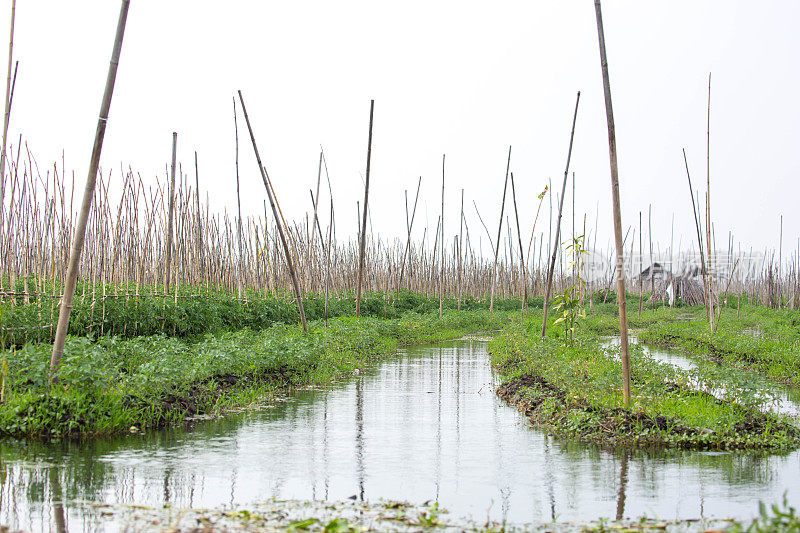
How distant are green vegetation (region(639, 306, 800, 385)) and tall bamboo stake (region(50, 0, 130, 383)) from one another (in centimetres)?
749

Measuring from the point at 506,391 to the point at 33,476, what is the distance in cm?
627

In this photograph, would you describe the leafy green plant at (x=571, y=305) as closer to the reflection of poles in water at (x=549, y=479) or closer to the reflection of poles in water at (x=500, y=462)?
the reflection of poles in water at (x=500, y=462)

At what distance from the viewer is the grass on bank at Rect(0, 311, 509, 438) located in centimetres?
615

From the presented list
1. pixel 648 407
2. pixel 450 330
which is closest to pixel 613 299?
pixel 450 330

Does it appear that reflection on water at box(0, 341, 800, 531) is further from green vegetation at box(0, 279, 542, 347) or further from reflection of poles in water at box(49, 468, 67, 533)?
green vegetation at box(0, 279, 542, 347)

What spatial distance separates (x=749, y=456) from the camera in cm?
611

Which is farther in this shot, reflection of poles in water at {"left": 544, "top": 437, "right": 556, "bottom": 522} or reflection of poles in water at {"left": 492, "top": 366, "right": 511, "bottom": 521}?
reflection of poles in water at {"left": 492, "top": 366, "right": 511, "bottom": 521}

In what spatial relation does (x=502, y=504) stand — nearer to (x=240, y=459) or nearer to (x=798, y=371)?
(x=240, y=459)

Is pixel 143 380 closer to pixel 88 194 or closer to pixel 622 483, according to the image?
pixel 88 194

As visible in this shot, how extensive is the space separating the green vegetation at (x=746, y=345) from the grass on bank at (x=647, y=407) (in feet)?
3.99

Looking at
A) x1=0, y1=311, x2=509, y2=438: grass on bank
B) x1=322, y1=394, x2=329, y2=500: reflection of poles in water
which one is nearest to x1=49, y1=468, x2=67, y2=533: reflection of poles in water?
x1=0, y1=311, x2=509, y2=438: grass on bank

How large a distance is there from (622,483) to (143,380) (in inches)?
176

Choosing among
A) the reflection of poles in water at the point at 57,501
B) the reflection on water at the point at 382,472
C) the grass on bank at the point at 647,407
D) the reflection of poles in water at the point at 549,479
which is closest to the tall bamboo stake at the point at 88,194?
the reflection on water at the point at 382,472

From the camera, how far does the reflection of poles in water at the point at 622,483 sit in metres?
4.58
